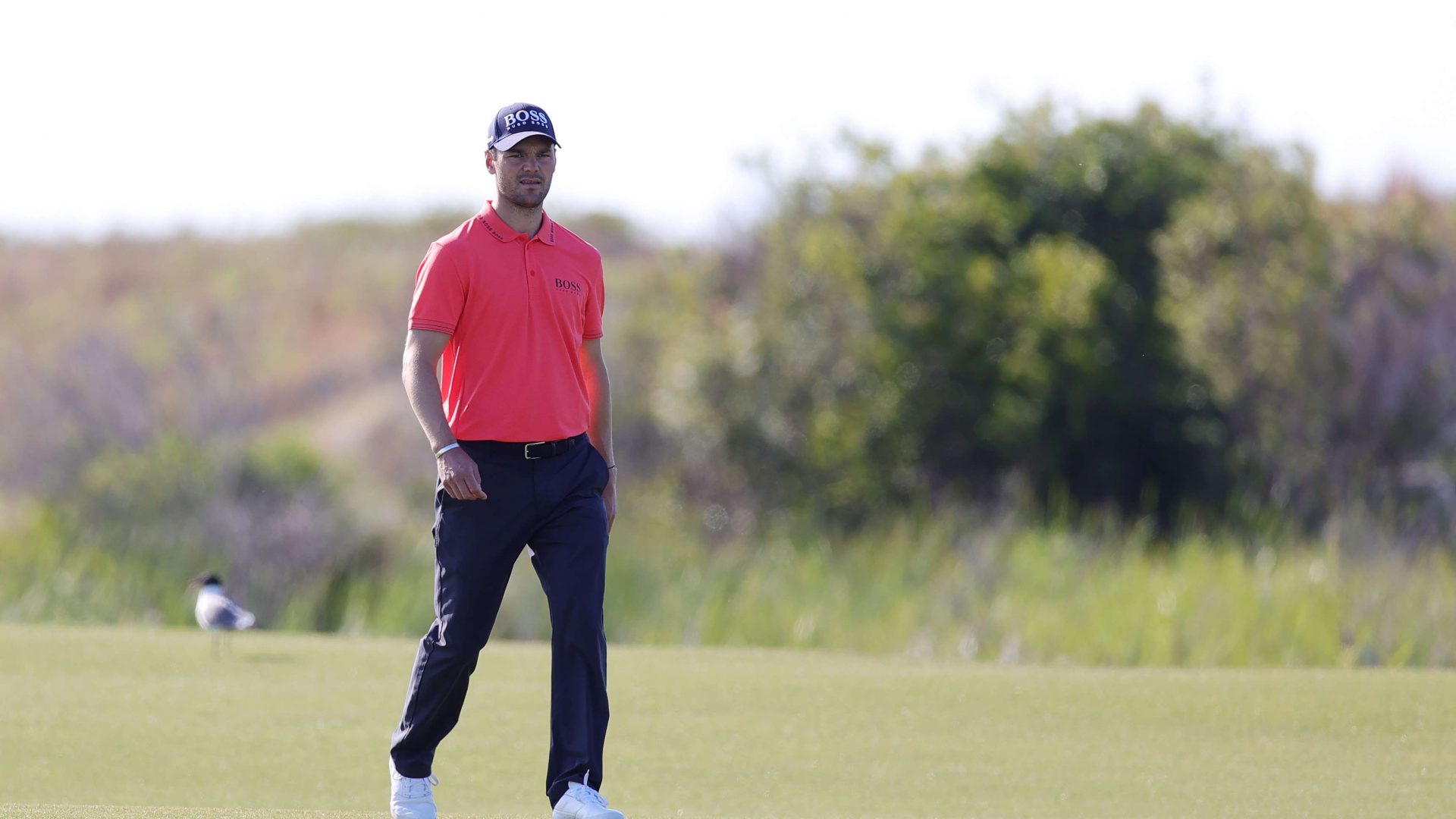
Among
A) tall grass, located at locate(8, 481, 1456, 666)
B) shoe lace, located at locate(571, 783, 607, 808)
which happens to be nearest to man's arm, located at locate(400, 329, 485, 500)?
shoe lace, located at locate(571, 783, 607, 808)

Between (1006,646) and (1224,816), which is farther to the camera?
(1006,646)

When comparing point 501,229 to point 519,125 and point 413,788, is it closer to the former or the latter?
point 519,125

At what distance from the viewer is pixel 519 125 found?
18.2 ft

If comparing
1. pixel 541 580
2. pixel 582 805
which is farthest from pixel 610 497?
pixel 582 805

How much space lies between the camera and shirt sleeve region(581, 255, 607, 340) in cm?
584

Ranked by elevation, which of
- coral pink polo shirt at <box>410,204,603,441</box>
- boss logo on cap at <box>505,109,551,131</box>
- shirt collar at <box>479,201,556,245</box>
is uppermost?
boss logo on cap at <box>505,109,551,131</box>

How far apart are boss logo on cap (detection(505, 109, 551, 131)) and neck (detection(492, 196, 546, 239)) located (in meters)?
0.23

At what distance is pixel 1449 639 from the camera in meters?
12.1

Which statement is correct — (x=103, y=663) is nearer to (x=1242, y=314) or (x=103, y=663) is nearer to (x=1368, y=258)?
(x=1242, y=314)

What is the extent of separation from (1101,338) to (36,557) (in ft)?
36.1

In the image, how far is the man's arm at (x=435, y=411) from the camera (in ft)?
17.6

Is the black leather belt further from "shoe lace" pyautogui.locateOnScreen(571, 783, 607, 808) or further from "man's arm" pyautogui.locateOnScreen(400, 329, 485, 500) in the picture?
"shoe lace" pyautogui.locateOnScreen(571, 783, 607, 808)

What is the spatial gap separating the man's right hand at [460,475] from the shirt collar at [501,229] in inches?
26.9

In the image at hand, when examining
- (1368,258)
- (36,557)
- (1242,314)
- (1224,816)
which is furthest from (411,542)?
(1224,816)
